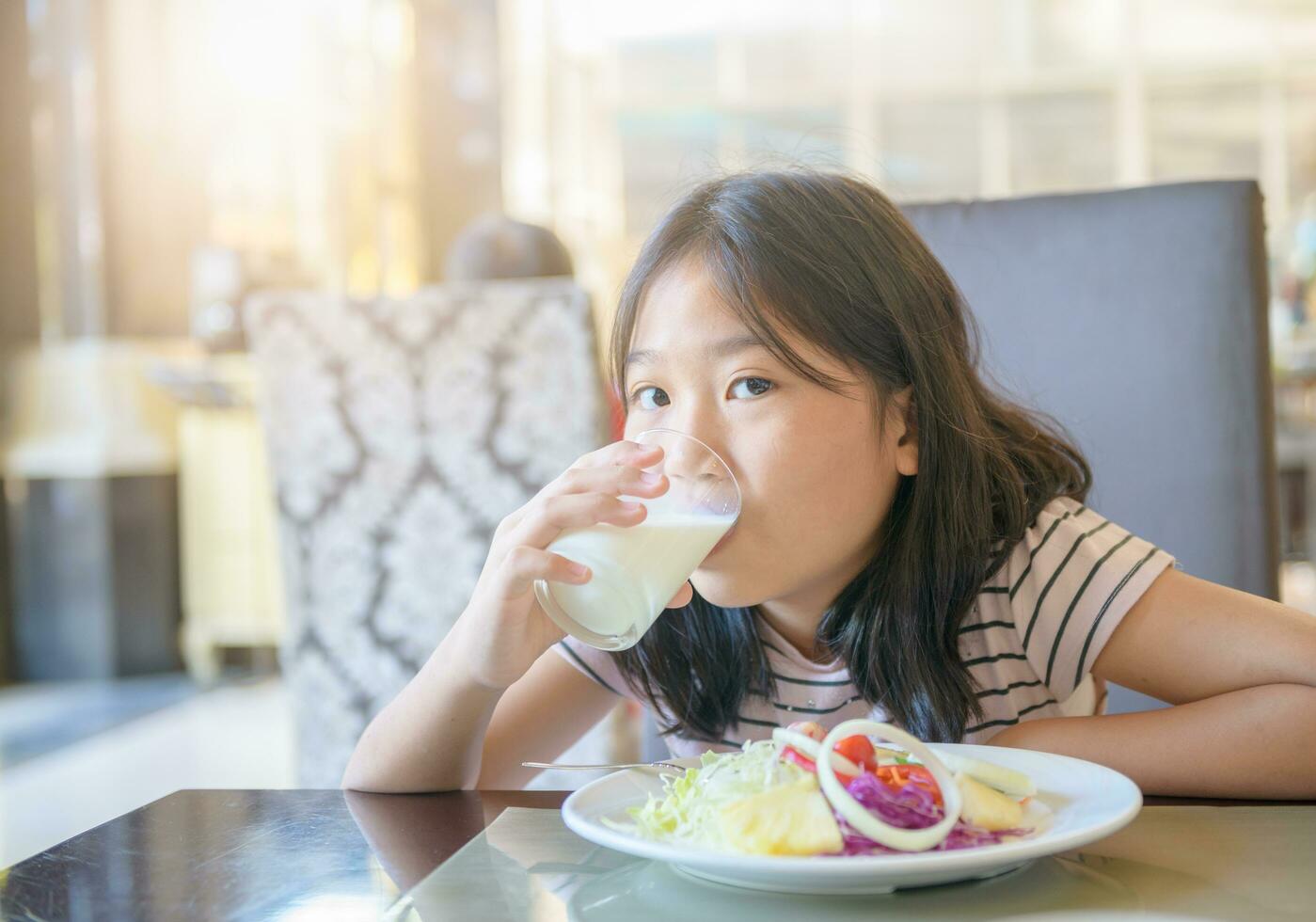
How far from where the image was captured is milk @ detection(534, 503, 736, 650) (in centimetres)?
76

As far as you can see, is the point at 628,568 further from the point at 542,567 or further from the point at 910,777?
the point at 910,777

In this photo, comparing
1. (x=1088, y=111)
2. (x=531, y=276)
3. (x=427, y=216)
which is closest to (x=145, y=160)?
(x=427, y=216)

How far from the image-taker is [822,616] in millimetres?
1016

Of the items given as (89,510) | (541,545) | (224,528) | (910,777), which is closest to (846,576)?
(541,545)

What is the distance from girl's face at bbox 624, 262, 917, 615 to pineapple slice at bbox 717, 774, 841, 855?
303mm

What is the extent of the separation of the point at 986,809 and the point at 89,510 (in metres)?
3.80

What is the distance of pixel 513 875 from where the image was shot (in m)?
0.60

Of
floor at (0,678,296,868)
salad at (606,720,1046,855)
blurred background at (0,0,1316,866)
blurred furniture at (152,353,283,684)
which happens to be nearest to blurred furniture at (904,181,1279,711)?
blurred background at (0,0,1316,866)

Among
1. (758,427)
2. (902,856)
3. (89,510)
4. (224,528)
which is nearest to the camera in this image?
(902,856)

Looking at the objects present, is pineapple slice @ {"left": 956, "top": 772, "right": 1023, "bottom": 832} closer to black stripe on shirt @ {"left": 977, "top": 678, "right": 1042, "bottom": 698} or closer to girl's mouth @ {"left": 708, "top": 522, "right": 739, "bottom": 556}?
girl's mouth @ {"left": 708, "top": 522, "right": 739, "bottom": 556}

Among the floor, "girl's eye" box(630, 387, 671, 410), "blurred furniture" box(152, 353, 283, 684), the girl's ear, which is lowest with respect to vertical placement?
the floor

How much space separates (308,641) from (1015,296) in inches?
47.8

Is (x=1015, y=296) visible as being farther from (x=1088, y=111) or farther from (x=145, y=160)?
(x=1088, y=111)

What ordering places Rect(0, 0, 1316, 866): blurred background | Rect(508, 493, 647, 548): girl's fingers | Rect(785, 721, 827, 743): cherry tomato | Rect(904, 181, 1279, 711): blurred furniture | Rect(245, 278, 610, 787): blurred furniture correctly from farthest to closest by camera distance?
Rect(0, 0, 1316, 866): blurred background → Rect(245, 278, 610, 787): blurred furniture → Rect(904, 181, 1279, 711): blurred furniture → Rect(508, 493, 647, 548): girl's fingers → Rect(785, 721, 827, 743): cherry tomato
